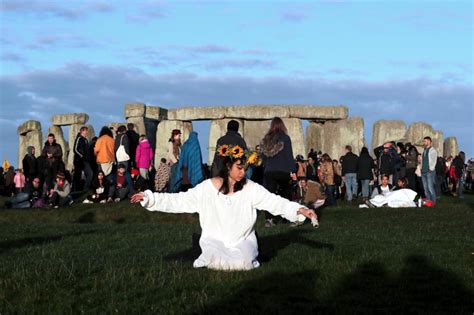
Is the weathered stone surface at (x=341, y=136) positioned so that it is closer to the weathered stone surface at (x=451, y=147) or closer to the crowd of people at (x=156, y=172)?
the weathered stone surface at (x=451, y=147)

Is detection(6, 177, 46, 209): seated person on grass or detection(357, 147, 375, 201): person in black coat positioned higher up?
detection(357, 147, 375, 201): person in black coat

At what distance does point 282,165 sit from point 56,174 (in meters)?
9.81

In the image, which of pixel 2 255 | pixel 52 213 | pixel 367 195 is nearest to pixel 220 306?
pixel 2 255

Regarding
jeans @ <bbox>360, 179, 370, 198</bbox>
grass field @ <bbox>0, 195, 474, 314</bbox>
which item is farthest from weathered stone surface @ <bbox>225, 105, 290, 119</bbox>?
grass field @ <bbox>0, 195, 474, 314</bbox>

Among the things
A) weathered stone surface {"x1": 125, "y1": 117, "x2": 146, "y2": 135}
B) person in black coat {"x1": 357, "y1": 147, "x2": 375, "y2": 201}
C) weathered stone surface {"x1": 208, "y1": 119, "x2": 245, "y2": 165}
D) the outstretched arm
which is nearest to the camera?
the outstretched arm

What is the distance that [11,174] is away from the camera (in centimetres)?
3400

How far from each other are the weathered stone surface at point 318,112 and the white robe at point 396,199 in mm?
14508

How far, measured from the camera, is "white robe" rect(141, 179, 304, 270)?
34.3 ft

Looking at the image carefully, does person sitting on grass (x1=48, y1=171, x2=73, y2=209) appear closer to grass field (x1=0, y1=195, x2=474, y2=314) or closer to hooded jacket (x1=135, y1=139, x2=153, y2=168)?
hooded jacket (x1=135, y1=139, x2=153, y2=168)

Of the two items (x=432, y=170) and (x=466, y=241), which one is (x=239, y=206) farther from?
(x=432, y=170)

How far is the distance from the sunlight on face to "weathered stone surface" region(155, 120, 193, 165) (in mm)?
27872

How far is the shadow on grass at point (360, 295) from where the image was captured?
8.04m

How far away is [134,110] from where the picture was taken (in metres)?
40.8

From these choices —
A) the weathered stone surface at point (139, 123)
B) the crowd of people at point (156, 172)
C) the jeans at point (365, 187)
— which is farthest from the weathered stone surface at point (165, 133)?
the jeans at point (365, 187)
